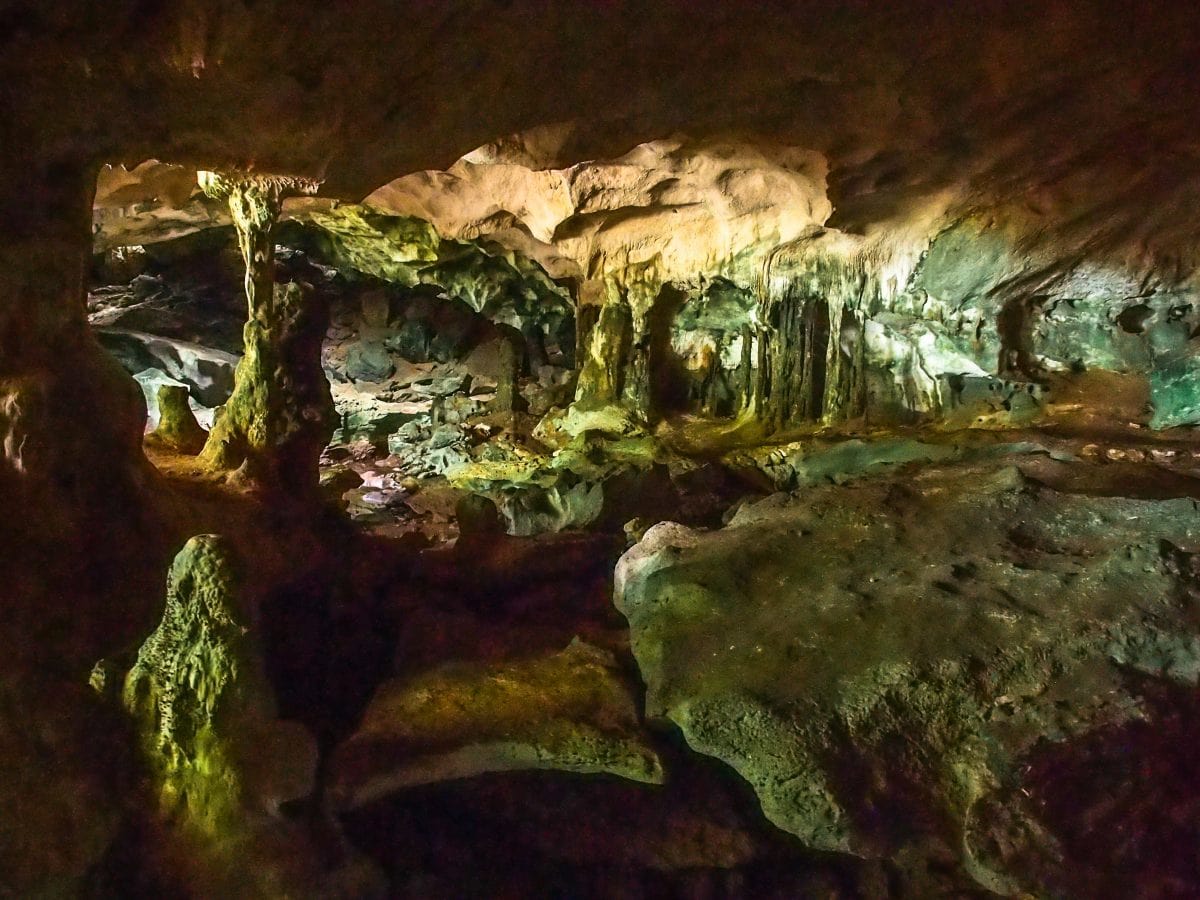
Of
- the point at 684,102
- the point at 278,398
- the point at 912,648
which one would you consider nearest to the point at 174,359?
the point at 278,398

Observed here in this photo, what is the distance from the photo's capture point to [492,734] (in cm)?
345

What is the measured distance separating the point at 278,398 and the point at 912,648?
327 centimetres

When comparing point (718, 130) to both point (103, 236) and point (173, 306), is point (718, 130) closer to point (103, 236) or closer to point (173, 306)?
point (103, 236)

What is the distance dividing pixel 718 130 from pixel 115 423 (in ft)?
12.9

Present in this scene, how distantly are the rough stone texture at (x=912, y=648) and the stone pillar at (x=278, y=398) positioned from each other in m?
1.82

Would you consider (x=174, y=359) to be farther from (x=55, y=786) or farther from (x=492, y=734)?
(x=55, y=786)

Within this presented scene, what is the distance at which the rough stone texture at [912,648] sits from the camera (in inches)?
109

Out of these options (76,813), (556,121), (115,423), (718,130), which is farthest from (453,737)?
(718,130)

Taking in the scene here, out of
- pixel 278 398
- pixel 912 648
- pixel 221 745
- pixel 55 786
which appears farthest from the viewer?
pixel 278 398

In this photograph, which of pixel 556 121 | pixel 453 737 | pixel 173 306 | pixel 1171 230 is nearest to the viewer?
pixel 453 737

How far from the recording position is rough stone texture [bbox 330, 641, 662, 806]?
11.1 feet

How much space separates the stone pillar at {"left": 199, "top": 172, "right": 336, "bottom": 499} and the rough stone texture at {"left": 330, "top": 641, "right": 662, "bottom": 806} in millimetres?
1338

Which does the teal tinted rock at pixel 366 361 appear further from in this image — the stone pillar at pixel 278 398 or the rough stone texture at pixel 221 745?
the rough stone texture at pixel 221 745

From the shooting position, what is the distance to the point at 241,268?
11.8 metres
